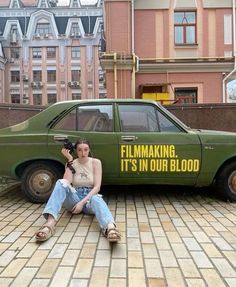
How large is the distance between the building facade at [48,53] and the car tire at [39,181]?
55.8 meters

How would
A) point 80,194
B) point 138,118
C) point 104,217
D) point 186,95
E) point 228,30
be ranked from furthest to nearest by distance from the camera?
point 186,95 < point 228,30 < point 138,118 < point 80,194 < point 104,217

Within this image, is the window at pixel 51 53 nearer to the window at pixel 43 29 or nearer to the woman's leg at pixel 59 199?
the window at pixel 43 29

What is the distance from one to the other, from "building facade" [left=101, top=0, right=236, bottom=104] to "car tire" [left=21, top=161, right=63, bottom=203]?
11881mm

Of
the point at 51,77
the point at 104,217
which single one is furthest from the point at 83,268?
Answer: the point at 51,77

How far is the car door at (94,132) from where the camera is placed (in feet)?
19.1

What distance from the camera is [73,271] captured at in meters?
3.38

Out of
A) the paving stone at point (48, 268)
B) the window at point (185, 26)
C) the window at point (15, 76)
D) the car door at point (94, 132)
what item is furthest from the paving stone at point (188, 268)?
the window at point (15, 76)

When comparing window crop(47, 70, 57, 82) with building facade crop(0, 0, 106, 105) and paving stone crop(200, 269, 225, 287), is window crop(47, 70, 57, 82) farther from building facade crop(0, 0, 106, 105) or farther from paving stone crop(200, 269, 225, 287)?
paving stone crop(200, 269, 225, 287)

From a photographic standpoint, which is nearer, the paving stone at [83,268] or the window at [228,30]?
the paving stone at [83,268]

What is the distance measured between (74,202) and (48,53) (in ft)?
202

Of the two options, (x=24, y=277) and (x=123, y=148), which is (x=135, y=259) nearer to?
(x=24, y=277)

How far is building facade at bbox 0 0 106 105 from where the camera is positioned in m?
61.8

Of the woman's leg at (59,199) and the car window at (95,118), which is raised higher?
the car window at (95,118)

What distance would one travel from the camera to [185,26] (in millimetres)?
18875
